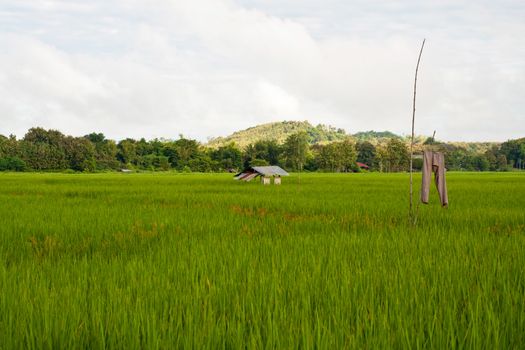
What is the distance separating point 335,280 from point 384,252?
1.42 meters

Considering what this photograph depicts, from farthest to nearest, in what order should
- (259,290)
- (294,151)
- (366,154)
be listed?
(366,154)
(294,151)
(259,290)

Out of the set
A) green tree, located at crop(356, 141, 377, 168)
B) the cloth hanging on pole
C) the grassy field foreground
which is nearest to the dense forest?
green tree, located at crop(356, 141, 377, 168)

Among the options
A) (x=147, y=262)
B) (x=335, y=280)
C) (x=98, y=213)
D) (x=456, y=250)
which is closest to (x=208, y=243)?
(x=147, y=262)

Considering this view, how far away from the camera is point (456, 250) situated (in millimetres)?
4367

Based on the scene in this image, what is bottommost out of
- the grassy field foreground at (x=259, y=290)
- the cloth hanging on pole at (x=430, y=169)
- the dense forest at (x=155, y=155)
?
the grassy field foreground at (x=259, y=290)

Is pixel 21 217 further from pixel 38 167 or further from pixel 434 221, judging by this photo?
pixel 38 167

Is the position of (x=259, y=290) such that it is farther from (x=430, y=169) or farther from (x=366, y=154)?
→ (x=366, y=154)

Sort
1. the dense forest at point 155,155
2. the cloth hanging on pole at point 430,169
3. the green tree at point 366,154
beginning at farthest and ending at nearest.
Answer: the green tree at point 366,154 < the dense forest at point 155,155 < the cloth hanging on pole at point 430,169

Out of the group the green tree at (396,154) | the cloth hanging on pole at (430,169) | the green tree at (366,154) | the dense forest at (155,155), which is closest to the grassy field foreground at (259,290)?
the cloth hanging on pole at (430,169)

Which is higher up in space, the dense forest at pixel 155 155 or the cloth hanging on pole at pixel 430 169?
the dense forest at pixel 155 155

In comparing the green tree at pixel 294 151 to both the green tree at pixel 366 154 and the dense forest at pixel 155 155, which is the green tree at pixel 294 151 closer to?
the dense forest at pixel 155 155

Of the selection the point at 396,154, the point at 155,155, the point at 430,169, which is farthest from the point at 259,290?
the point at 396,154

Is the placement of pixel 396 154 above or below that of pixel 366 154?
below

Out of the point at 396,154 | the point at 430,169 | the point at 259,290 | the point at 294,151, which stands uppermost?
the point at 294,151
